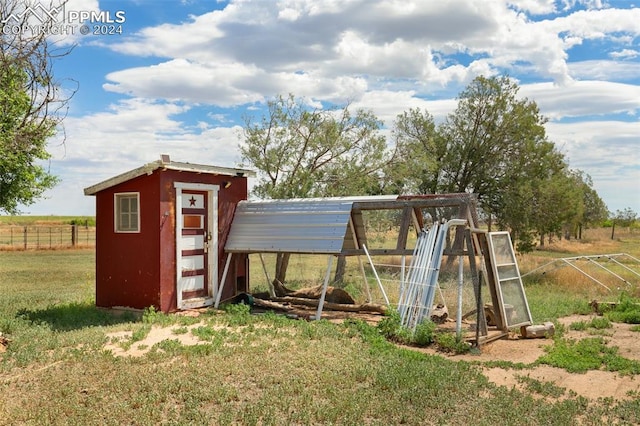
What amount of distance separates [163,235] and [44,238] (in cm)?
3060

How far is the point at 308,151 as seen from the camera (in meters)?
18.2

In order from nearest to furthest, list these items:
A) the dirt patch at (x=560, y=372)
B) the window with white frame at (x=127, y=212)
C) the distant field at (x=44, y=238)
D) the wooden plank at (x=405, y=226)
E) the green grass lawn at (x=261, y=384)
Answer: the green grass lawn at (x=261, y=384), the dirt patch at (x=560, y=372), the wooden plank at (x=405, y=226), the window with white frame at (x=127, y=212), the distant field at (x=44, y=238)

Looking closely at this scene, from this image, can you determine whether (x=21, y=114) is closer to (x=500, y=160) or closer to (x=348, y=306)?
(x=348, y=306)

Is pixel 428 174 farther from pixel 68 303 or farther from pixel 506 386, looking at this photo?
pixel 506 386

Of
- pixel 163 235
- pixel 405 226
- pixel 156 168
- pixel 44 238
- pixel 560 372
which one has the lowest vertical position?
pixel 560 372

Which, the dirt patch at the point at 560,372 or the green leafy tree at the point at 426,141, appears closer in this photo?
the dirt patch at the point at 560,372

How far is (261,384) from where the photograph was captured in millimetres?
7145

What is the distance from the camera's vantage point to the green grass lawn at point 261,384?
625cm

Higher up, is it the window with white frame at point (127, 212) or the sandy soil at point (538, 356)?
the window with white frame at point (127, 212)

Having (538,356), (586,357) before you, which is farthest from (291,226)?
(586,357)

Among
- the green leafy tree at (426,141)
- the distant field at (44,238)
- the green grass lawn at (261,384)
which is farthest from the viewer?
the distant field at (44,238)

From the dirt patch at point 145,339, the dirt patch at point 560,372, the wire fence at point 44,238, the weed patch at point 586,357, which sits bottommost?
the dirt patch at point 560,372

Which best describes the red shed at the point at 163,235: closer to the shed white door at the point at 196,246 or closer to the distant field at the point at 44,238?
the shed white door at the point at 196,246

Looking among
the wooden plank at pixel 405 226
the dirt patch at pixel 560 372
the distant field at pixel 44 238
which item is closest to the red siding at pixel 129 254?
the wooden plank at pixel 405 226
